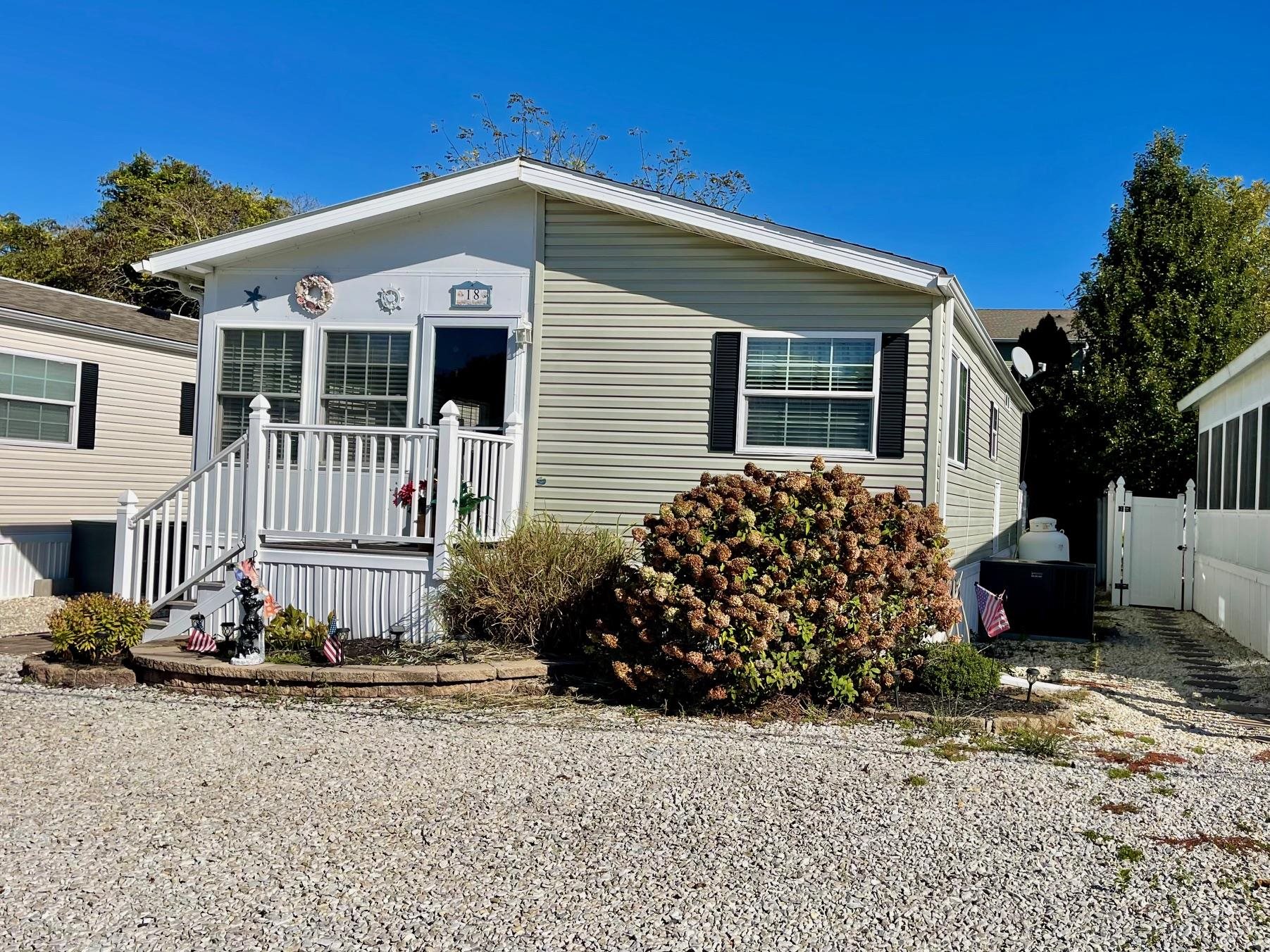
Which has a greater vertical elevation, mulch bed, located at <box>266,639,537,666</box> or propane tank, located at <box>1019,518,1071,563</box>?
propane tank, located at <box>1019,518,1071,563</box>

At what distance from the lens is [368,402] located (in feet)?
31.2

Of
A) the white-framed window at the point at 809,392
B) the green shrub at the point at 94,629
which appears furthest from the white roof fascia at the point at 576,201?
the green shrub at the point at 94,629

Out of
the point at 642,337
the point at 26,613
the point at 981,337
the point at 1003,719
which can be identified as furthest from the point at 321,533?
the point at 981,337

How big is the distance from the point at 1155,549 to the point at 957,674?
9.41 m

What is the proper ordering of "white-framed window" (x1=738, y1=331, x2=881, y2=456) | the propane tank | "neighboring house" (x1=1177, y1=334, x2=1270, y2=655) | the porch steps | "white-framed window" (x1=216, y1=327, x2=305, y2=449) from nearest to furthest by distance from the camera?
1. the porch steps
2. "white-framed window" (x1=738, y1=331, x2=881, y2=456)
3. "white-framed window" (x1=216, y1=327, x2=305, y2=449)
4. "neighboring house" (x1=1177, y1=334, x2=1270, y2=655)
5. the propane tank

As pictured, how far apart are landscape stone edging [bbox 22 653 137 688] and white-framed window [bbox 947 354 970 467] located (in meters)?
6.76

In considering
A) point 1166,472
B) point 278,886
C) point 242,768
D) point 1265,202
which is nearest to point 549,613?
point 242,768

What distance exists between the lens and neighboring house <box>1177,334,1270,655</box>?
10023mm

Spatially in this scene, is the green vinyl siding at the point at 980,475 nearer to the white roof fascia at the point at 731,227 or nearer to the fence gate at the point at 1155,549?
the white roof fascia at the point at 731,227

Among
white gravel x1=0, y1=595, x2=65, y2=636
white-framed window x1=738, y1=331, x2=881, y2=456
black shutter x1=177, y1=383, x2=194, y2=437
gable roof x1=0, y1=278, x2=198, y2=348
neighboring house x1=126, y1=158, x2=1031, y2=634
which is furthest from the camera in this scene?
black shutter x1=177, y1=383, x2=194, y2=437

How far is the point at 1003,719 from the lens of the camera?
6305mm

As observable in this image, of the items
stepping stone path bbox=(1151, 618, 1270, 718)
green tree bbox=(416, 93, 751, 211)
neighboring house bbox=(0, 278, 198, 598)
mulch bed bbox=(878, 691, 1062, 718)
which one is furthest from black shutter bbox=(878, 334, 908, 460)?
green tree bbox=(416, 93, 751, 211)

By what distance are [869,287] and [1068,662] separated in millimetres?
3710

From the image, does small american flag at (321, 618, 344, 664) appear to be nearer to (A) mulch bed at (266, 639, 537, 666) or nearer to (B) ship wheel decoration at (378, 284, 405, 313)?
(A) mulch bed at (266, 639, 537, 666)
